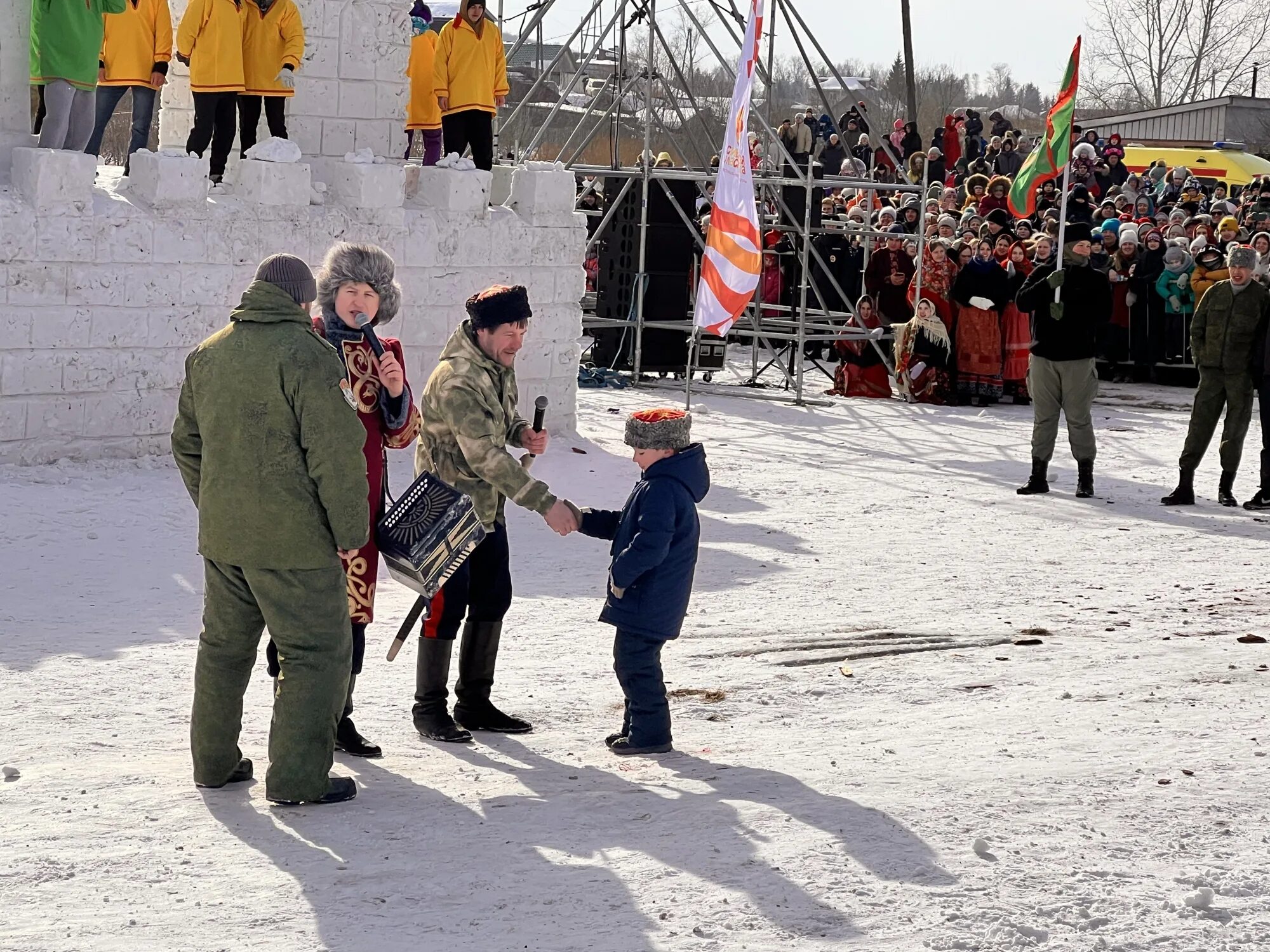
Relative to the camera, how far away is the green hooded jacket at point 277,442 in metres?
4.36

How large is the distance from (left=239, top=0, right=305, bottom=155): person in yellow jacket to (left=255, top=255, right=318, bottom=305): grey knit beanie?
6.41 m

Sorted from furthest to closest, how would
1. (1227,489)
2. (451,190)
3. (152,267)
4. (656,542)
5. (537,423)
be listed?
1. (451,190)
2. (1227,489)
3. (152,267)
4. (537,423)
5. (656,542)

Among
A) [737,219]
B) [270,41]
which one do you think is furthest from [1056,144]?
[270,41]

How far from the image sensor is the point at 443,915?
3826mm

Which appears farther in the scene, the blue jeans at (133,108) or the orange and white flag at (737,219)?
the orange and white flag at (737,219)

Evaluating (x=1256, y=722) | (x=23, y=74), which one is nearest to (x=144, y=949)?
(x=1256, y=722)

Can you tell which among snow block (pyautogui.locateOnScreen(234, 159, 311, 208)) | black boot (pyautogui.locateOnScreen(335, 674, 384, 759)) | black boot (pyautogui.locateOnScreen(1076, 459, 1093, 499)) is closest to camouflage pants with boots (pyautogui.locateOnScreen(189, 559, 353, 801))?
→ black boot (pyautogui.locateOnScreen(335, 674, 384, 759))

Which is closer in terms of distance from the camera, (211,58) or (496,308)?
(496,308)

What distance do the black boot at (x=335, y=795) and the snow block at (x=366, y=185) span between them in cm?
686

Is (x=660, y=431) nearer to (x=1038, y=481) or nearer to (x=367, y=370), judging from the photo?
(x=367, y=370)

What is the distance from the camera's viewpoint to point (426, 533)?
4.86 metres

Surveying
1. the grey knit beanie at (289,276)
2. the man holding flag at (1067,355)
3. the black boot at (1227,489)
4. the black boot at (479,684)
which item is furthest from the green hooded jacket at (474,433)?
the black boot at (1227,489)

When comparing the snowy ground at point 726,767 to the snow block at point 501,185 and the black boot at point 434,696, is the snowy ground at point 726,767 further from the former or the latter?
the snow block at point 501,185

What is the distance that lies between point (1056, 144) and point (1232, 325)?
3100 millimetres
